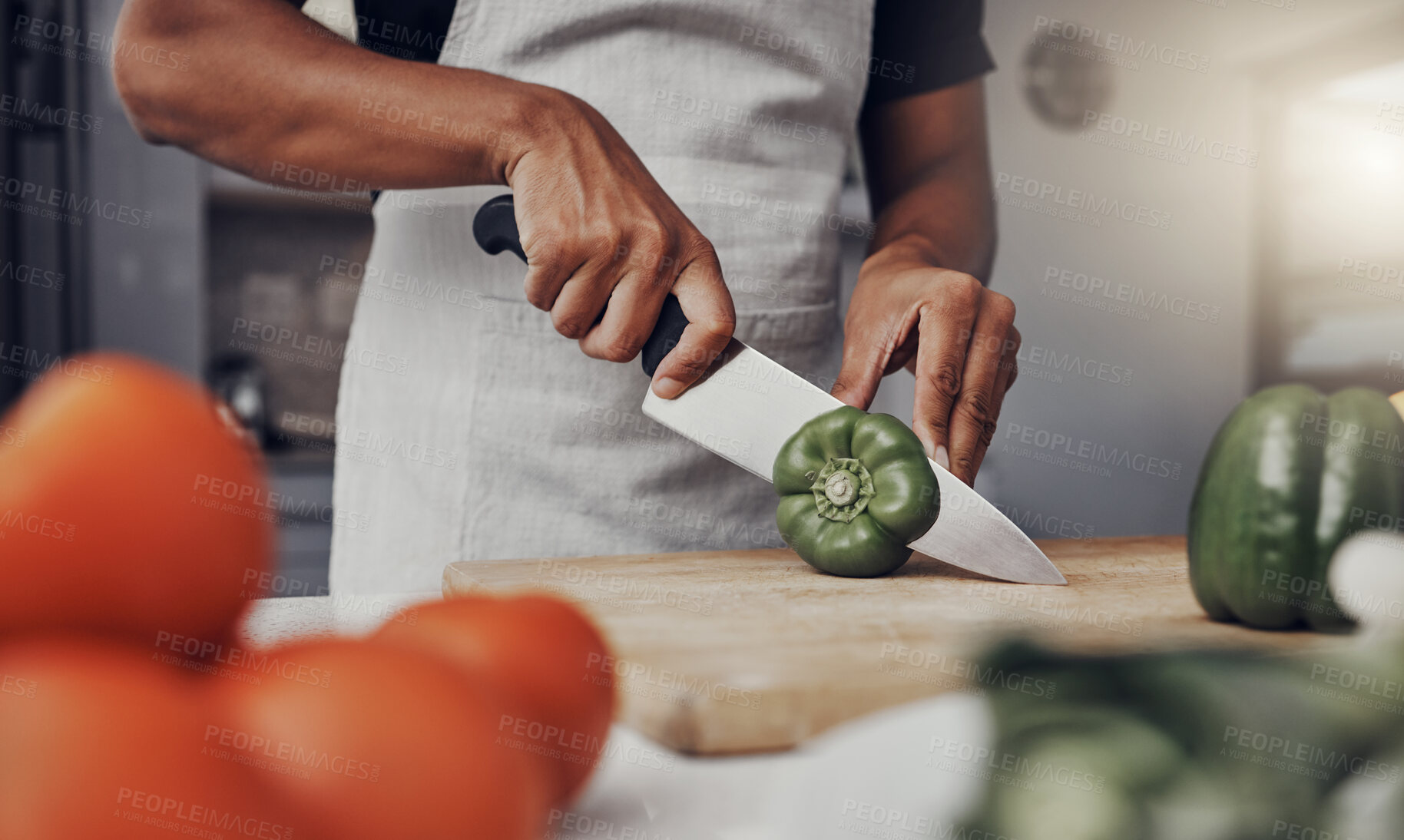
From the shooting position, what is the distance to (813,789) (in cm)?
32

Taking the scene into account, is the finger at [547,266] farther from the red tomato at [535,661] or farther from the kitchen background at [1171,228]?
the kitchen background at [1171,228]

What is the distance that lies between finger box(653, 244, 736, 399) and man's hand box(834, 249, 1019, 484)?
23 cm

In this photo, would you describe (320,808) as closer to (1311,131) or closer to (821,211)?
(821,211)

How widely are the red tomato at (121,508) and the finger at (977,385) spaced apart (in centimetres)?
85

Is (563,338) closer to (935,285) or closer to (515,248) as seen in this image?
(515,248)

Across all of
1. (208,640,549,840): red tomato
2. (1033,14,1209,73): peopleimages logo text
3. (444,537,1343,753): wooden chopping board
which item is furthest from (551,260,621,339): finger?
(1033,14,1209,73): peopleimages logo text

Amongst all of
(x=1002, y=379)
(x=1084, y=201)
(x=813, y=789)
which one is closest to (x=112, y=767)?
(x=813, y=789)

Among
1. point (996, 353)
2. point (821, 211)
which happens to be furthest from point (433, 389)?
point (996, 353)

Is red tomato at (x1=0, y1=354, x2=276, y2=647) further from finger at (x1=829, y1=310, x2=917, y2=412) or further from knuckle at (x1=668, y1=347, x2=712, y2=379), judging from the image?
finger at (x1=829, y1=310, x2=917, y2=412)

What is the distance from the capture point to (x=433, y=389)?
112 centimetres

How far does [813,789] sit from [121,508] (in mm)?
214

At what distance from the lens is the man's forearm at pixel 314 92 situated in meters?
0.89

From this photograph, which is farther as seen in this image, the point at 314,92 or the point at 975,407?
the point at 975,407

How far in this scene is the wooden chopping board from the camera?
2.01ft
